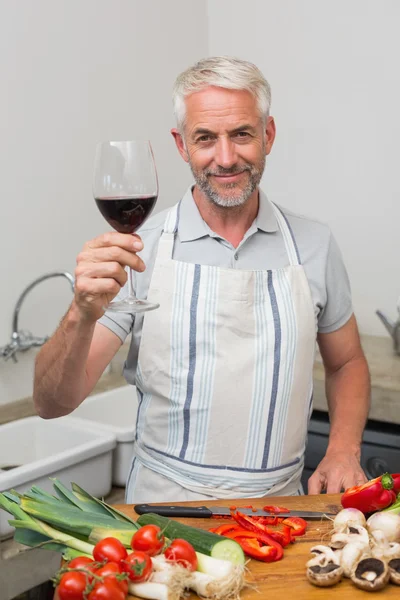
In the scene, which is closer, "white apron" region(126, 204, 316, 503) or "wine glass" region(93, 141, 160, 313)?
"wine glass" region(93, 141, 160, 313)

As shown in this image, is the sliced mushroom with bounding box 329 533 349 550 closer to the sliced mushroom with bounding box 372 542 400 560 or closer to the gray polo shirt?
the sliced mushroom with bounding box 372 542 400 560

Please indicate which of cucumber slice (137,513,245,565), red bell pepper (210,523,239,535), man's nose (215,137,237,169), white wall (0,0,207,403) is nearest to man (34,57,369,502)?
man's nose (215,137,237,169)

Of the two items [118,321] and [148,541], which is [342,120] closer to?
[118,321]

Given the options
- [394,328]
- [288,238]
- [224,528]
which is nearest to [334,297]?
[288,238]

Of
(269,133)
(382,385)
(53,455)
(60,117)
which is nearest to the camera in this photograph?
(269,133)

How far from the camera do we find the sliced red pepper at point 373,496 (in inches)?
53.2

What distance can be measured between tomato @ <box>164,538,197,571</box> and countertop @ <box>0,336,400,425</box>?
4.89 ft

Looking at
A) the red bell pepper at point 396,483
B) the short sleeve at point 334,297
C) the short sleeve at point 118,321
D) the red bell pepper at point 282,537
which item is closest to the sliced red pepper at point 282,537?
the red bell pepper at point 282,537

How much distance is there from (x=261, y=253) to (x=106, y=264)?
68 cm

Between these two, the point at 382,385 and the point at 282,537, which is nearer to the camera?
the point at 282,537

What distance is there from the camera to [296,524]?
134 cm

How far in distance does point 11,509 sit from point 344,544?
494mm

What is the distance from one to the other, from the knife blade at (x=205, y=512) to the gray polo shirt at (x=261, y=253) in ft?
1.66

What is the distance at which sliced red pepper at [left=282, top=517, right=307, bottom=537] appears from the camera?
1.33 metres
